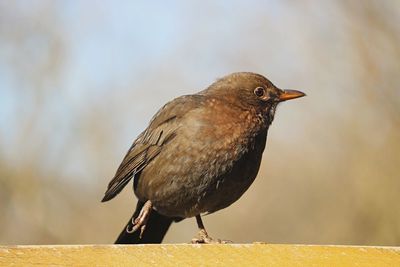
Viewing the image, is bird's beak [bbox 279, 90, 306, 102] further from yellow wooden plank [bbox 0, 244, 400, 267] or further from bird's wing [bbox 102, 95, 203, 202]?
yellow wooden plank [bbox 0, 244, 400, 267]

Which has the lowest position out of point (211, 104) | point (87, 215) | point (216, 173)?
point (87, 215)

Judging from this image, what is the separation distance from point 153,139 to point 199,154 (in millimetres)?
527

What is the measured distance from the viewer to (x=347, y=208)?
6434 millimetres

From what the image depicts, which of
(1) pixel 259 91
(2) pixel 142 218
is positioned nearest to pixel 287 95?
(1) pixel 259 91

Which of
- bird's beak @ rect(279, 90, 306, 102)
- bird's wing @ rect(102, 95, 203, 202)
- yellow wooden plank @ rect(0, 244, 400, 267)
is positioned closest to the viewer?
yellow wooden plank @ rect(0, 244, 400, 267)

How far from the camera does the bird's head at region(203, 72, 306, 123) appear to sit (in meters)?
5.23

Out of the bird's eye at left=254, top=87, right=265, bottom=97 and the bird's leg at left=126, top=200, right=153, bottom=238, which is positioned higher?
the bird's eye at left=254, top=87, right=265, bottom=97

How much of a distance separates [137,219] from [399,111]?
224cm

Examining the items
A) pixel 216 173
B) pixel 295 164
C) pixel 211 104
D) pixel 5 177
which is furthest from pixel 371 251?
pixel 5 177

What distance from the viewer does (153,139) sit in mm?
5301

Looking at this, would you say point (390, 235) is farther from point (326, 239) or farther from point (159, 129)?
point (159, 129)

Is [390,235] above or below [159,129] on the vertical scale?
below

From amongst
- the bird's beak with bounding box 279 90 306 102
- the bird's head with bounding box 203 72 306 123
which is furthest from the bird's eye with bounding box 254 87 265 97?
the bird's beak with bounding box 279 90 306 102

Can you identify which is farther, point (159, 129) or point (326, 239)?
point (326, 239)
